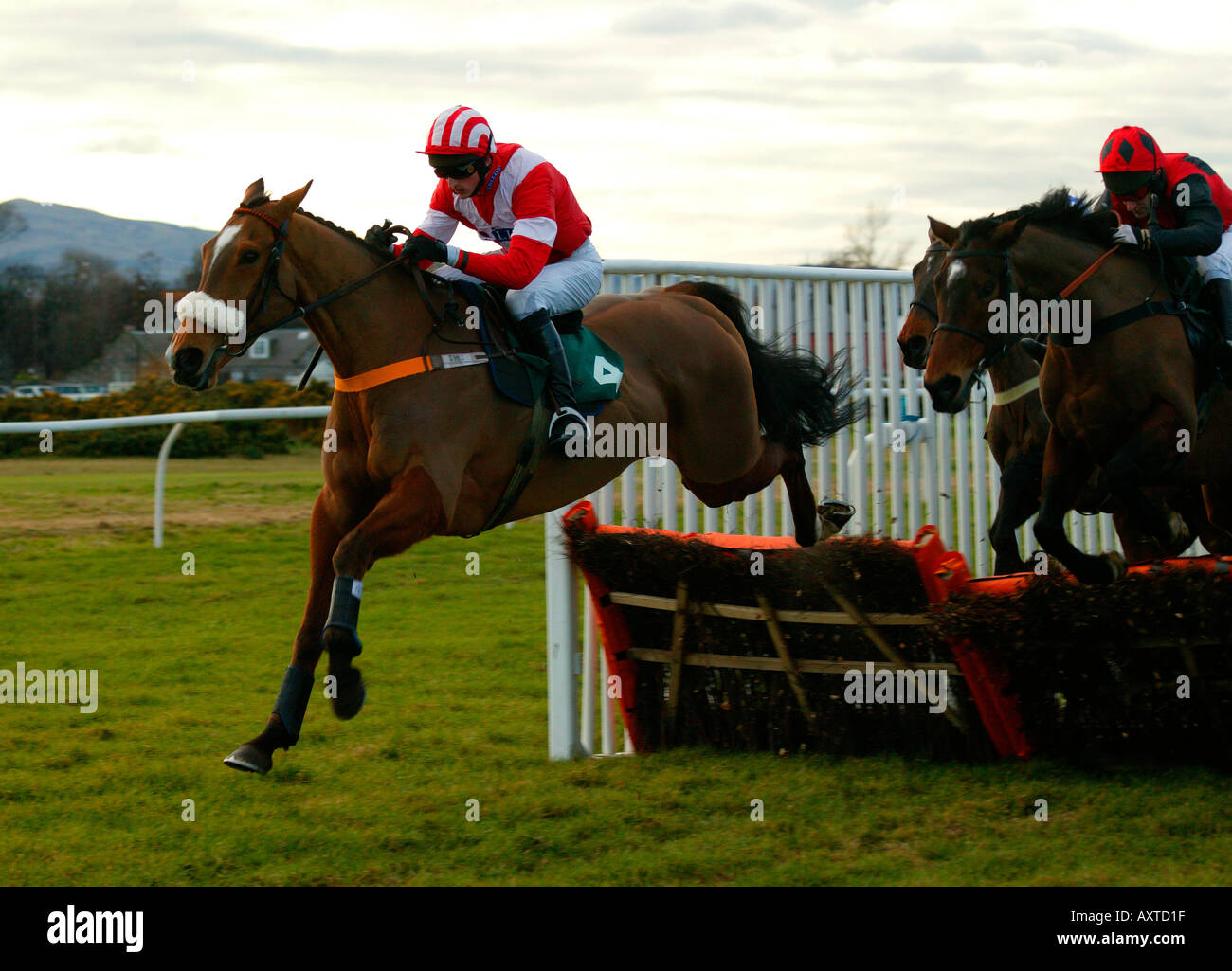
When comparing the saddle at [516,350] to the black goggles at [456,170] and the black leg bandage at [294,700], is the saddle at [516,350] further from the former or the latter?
the black leg bandage at [294,700]

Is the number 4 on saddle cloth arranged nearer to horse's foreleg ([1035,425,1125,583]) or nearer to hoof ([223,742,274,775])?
hoof ([223,742,274,775])

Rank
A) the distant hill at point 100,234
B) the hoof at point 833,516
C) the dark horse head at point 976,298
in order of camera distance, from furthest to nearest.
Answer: the distant hill at point 100,234 < the hoof at point 833,516 < the dark horse head at point 976,298

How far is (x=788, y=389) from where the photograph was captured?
5.57 meters

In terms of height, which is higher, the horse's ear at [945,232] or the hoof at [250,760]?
the horse's ear at [945,232]

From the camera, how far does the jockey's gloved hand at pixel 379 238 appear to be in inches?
171

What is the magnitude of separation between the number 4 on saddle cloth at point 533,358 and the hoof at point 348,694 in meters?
1.12

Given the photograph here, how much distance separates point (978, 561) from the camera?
267 inches

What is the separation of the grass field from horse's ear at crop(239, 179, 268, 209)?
2.00 m

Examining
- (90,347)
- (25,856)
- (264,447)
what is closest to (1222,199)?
(25,856)

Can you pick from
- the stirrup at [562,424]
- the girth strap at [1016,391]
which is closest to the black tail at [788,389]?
the girth strap at [1016,391]

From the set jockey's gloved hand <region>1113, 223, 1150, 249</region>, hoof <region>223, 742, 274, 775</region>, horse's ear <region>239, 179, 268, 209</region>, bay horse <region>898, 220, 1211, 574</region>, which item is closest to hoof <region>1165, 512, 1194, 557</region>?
bay horse <region>898, 220, 1211, 574</region>

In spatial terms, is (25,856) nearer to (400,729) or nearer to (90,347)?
(400,729)

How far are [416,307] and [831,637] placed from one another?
195 cm
